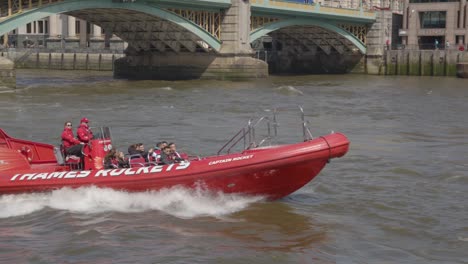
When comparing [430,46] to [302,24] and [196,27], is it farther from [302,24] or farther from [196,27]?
[196,27]

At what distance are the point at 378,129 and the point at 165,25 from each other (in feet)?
80.9

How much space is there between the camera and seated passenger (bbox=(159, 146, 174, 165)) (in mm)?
15102

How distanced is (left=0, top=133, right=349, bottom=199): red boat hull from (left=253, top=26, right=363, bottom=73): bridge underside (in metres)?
A: 50.1

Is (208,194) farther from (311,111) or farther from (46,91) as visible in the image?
(46,91)

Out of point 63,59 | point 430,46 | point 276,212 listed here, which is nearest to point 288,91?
point 276,212

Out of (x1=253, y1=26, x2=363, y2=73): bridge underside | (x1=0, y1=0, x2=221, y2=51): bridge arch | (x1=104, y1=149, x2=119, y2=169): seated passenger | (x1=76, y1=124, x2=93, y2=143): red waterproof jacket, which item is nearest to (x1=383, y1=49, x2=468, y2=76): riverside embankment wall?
(x1=253, y1=26, x2=363, y2=73): bridge underside

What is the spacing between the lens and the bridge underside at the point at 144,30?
46.7m

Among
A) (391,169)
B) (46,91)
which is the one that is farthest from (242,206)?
(46,91)

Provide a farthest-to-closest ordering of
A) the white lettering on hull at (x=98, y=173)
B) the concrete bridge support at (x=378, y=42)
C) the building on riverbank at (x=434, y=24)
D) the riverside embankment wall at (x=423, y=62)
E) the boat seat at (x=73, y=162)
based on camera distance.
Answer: the building on riverbank at (x=434, y=24) < the concrete bridge support at (x=378, y=42) < the riverside embankment wall at (x=423, y=62) < the boat seat at (x=73, y=162) < the white lettering on hull at (x=98, y=173)

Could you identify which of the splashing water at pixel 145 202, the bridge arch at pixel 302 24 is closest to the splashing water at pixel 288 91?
the bridge arch at pixel 302 24

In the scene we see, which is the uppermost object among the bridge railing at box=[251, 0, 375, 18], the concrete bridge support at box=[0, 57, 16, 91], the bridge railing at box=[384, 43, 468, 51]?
the bridge railing at box=[251, 0, 375, 18]

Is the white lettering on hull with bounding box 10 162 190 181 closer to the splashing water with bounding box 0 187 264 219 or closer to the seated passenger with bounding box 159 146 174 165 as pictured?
the splashing water with bounding box 0 187 264 219

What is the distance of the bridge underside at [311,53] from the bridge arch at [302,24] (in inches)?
24.3

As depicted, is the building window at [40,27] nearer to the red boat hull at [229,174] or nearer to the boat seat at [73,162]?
the boat seat at [73,162]
